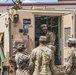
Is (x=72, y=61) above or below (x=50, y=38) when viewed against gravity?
below

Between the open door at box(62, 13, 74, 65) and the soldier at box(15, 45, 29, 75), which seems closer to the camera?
the soldier at box(15, 45, 29, 75)

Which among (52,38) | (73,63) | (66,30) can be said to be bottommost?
(73,63)

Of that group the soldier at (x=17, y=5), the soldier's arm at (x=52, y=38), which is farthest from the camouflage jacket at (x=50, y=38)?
the soldier at (x=17, y=5)

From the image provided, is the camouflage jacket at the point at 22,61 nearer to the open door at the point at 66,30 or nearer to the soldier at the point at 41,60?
the soldier at the point at 41,60

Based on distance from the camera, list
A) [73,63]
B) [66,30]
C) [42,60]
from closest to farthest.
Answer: [42,60] → [73,63] → [66,30]

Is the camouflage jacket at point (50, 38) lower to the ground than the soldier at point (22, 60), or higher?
higher

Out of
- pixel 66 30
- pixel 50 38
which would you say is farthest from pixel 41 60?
pixel 50 38

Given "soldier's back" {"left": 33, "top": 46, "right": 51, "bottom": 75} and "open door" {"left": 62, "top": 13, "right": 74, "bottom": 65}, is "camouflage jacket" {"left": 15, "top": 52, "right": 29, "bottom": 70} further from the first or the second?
"open door" {"left": 62, "top": 13, "right": 74, "bottom": 65}

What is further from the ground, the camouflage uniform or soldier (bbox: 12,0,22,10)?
soldier (bbox: 12,0,22,10)

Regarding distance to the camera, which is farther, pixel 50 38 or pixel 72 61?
pixel 50 38

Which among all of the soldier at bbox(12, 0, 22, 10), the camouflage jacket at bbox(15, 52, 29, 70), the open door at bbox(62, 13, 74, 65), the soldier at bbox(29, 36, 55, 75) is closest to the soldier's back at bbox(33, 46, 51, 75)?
the soldier at bbox(29, 36, 55, 75)

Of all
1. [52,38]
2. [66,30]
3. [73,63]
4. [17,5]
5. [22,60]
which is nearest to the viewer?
[73,63]

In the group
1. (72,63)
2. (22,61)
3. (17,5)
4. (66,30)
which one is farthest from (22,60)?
(17,5)

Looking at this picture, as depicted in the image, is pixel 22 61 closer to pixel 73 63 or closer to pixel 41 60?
pixel 41 60
